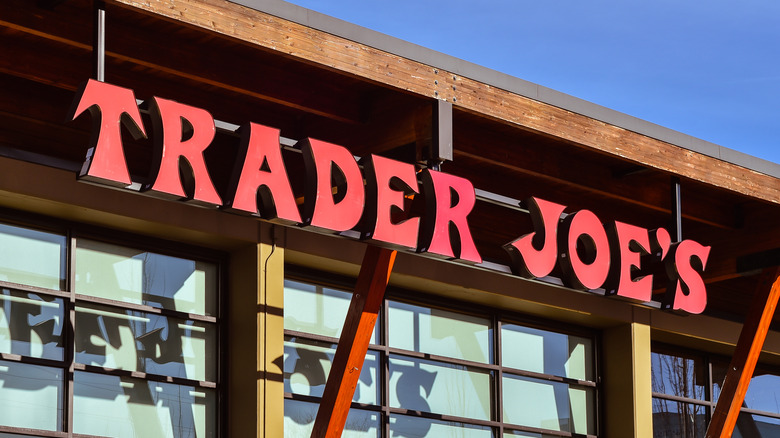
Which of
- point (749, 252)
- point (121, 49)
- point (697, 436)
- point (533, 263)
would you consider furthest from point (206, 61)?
point (697, 436)

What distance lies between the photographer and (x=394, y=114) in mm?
13156

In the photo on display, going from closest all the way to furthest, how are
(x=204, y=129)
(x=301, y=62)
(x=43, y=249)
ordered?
(x=204, y=129) < (x=301, y=62) < (x=43, y=249)

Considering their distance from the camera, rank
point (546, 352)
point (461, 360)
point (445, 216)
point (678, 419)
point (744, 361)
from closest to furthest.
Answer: point (445, 216)
point (744, 361)
point (461, 360)
point (546, 352)
point (678, 419)

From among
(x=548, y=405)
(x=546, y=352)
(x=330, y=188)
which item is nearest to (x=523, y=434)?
(x=548, y=405)

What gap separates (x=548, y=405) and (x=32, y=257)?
734 centimetres

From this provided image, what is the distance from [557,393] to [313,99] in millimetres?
6012

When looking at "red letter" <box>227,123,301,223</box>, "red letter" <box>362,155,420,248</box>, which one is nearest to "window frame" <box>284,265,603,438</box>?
"red letter" <box>362,155,420,248</box>

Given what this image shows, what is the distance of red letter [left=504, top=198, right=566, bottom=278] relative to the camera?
13070 millimetres

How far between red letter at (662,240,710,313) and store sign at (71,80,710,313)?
0.04 ft

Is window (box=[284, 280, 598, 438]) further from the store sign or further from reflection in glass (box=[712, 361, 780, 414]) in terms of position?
reflection in glass (box=[712, 361, 780, 414])

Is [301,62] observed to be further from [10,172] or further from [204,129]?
[10,172]

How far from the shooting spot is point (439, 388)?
1552 centimetres

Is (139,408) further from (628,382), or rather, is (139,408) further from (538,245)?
(628,382)

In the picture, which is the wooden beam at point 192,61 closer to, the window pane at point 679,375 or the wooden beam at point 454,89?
the wooden beam at point 454,89
